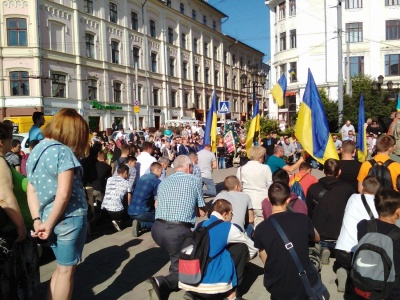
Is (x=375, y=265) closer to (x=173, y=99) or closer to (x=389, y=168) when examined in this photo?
(x=389, y=168)

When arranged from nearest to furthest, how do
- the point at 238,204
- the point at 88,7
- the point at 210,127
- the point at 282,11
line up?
1. the point at 238,204
2. the point at 210,127
3. the point at 88,7
4. the point at 282,11

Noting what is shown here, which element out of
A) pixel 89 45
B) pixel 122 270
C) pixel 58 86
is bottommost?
pixel 122 270

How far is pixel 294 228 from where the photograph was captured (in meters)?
3.38

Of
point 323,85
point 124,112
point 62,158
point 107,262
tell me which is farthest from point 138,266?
point 323,85

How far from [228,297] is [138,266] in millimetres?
2006

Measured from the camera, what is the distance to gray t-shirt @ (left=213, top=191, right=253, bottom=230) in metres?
5.27

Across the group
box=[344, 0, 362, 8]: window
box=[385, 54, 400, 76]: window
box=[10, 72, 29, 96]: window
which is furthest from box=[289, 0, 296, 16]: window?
box=[10, 72, 29, 96]: window

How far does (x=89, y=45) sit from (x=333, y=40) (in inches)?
954

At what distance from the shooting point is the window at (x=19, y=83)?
27.7 metres

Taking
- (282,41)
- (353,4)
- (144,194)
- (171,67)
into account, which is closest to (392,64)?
(353,4)

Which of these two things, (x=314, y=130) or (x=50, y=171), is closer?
(x=50, y=171)

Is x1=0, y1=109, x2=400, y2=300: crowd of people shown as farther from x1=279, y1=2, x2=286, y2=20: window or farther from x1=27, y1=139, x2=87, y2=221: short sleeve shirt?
x1=279, y1=2, x2=286, y2=20: window

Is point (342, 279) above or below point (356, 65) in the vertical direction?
below

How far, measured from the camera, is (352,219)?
434 cm
